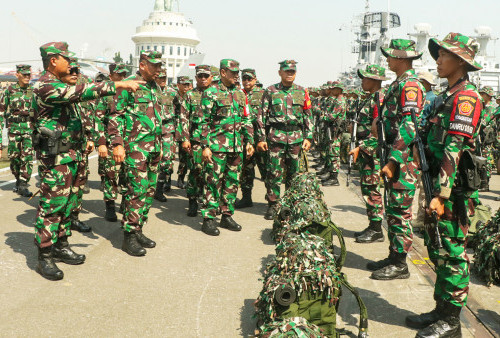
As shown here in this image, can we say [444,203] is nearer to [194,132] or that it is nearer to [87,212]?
[194,132]

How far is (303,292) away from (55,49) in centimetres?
347

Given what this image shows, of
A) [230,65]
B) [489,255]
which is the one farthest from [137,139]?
[489,255]

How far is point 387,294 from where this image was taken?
4.36 metres

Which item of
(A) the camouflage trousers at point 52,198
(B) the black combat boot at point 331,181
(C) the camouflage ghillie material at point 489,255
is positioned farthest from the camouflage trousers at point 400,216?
(B) the black combat boot at point 331,181

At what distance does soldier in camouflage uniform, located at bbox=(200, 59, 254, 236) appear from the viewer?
6281mm

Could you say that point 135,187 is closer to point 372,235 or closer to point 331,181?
point 372,235

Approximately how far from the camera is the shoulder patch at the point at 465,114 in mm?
3287

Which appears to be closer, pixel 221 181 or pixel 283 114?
pixel 221 181

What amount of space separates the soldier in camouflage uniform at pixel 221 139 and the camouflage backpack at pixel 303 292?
9.76 ft

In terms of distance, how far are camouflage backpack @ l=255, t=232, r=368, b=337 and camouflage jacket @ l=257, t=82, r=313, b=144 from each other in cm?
377

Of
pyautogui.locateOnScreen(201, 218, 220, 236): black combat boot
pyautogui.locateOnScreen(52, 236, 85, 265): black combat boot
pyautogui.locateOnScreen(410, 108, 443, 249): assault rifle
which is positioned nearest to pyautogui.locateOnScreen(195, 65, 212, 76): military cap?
pyautogui.locateOnScreen(201, 218, 220, 236): black combat boot

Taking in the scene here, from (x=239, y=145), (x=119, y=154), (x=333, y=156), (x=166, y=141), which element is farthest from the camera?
(x=333, y=156)

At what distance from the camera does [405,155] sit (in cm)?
434

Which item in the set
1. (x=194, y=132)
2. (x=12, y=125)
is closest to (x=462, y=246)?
(x=194, y=132)
